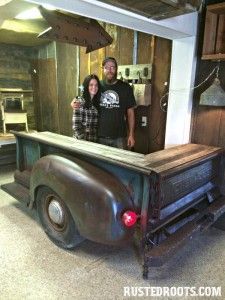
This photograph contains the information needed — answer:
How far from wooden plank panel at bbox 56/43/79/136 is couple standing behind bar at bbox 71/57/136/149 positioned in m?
1.26

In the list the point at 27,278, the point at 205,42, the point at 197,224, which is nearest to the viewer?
the point at 27,278

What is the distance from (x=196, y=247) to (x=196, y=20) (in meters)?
2.05

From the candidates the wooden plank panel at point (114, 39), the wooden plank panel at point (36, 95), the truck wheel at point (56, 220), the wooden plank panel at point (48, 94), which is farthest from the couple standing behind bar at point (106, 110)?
the wooden plank panel at point (36, 95)

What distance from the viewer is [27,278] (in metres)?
1.75

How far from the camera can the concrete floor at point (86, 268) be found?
1.66m

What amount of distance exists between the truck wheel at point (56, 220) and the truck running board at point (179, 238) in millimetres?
622

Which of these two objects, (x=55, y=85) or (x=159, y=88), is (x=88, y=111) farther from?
(x=55, y=85)

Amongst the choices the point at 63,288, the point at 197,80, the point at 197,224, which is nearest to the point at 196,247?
the point at 197,224

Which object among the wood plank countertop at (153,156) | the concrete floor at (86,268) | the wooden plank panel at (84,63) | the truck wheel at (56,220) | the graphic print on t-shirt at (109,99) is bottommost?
the concrete floor at (86,268)

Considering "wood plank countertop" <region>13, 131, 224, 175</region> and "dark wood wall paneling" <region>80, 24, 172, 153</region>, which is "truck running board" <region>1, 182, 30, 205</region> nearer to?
"wood plank countertop" <region>13, 131, 224, 175</region>

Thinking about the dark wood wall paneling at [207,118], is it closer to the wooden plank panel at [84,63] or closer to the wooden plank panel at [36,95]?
the wooden plank panel at [84,63]

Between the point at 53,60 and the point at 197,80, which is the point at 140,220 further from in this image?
the point at 53,60

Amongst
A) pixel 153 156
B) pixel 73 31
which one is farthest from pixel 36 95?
pixel 153 156

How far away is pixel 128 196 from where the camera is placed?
5.53 ft
